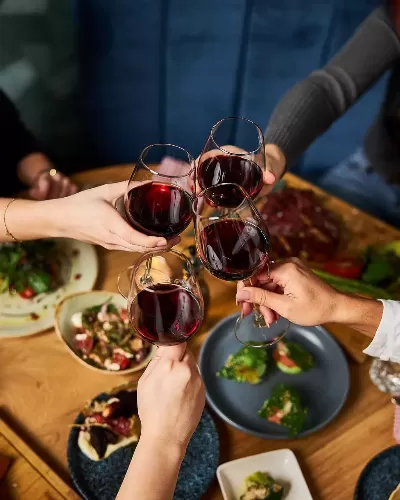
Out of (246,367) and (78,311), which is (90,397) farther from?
(246,367)

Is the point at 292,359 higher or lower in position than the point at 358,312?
lower

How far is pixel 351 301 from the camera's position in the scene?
115cm

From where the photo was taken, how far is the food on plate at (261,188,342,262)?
1.60 meters

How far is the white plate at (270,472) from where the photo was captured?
1.05m

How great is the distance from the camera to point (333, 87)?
1.78 m

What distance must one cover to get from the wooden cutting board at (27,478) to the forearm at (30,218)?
0.46m

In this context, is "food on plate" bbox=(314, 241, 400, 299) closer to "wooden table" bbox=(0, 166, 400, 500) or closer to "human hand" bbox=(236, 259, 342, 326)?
"wooden table" bbox=(0, 166, 400, 500)

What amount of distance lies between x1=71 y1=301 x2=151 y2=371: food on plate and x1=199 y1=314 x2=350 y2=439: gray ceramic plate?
17cm

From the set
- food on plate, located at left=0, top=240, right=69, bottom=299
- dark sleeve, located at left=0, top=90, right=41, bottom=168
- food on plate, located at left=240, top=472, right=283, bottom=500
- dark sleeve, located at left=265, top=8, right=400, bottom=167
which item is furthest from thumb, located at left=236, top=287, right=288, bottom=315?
dark sleeve, located at left=0, top=90, right=41, bottom=168

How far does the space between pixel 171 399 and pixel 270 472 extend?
0.33 metres

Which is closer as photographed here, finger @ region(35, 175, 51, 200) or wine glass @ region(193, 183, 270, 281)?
wine glass @ region(193, 183, 270, 281)

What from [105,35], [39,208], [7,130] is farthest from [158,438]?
[105,35]

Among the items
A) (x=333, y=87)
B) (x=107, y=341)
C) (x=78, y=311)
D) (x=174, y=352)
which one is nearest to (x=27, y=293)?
(x=78, y=311)

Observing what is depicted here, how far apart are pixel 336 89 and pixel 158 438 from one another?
4.39 ft
